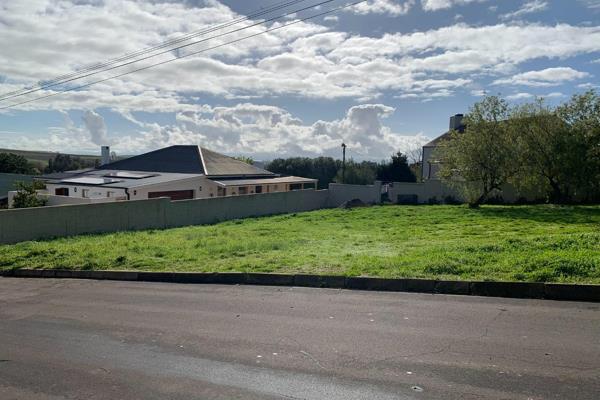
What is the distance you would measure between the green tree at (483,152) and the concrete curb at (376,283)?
18.8 metres

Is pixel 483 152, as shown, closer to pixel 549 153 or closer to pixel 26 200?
pixel 549 153

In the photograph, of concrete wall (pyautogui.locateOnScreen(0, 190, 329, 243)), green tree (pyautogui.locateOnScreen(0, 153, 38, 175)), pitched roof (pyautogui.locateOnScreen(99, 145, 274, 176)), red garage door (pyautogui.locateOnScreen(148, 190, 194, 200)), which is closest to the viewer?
concrete wall (pyautogui.locateOnScreen(0, 190, 329, 243))

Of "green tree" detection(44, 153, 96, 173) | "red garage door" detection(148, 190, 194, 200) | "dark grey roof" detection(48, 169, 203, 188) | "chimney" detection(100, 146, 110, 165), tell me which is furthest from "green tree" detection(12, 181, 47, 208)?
"green tree" detection(44, 153, 96, 173)

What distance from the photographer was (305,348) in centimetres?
509

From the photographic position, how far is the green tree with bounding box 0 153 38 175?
55750 millimetres

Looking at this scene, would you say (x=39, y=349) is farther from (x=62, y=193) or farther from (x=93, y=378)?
(x=62, y=193)

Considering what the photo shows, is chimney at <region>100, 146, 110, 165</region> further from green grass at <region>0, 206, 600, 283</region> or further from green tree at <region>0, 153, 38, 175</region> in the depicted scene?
green grass at <region>0, 206, 600, 283</region>

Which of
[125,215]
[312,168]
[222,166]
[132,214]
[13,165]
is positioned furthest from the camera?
[312,168]

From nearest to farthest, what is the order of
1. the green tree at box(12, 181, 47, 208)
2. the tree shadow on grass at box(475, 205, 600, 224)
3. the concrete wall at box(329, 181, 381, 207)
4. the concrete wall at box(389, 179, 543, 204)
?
the tree shadow on grass at box(475, 205, 600, 224) → the green tree at box(12, 181, 47, 208) → the concrete wall at box(389, 179, 543, 204) → the concrete wall at box(329, 181, 381, 207)

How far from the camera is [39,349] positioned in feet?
17.9

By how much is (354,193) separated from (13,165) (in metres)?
46.2

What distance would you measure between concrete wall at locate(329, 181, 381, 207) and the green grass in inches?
524

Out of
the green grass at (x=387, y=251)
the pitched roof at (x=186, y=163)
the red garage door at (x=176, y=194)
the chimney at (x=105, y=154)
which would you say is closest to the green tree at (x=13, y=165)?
the chimney at (x=105, y=154)

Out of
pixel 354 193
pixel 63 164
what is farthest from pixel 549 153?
pixel 63 164
